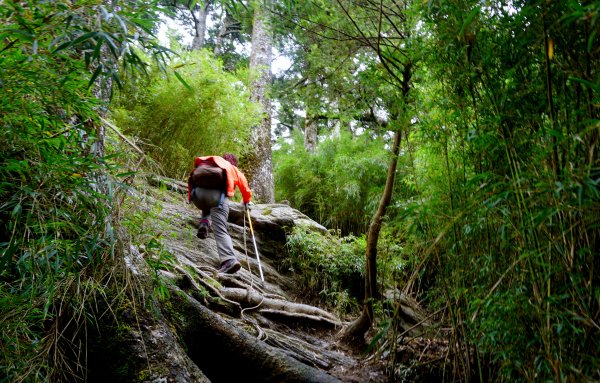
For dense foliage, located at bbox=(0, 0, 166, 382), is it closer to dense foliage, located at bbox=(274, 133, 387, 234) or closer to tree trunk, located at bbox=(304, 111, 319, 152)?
dense foliage, located at bbox=(274, 133, 387, 234)

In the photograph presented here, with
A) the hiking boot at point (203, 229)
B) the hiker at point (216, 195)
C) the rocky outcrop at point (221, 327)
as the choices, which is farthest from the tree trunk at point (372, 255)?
the hiking boot at point (203, 229)

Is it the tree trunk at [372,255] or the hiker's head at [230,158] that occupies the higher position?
the hiker's head at [230,158]

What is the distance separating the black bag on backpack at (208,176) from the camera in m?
4.69

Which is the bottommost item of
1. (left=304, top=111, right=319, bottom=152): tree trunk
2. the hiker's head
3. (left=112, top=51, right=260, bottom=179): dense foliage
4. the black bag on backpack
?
the black bag on backpack

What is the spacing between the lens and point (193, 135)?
19.6 ft

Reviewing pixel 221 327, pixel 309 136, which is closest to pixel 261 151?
pixel 309 136

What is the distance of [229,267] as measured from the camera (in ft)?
15.1

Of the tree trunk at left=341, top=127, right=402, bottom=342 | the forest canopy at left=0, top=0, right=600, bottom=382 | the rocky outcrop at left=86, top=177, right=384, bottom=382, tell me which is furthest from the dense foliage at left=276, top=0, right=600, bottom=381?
the rocky outcrop at left=86, top=177, right=384, bottom=382

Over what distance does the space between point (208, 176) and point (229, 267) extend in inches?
45.3

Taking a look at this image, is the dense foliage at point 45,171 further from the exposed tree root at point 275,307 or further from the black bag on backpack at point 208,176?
the black bag on backpack at point 208,176

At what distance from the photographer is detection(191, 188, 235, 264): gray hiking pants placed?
188 inches

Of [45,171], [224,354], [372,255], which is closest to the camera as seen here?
[45,171]

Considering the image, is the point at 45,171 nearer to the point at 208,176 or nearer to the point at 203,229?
the point at 208,176

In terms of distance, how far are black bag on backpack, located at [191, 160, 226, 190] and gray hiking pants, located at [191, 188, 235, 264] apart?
8cm
